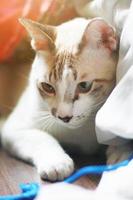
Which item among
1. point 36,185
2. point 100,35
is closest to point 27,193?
point 36,185

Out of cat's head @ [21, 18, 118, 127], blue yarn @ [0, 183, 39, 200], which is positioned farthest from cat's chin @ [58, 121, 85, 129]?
blue yarn @ [0, 183, 39, 200]

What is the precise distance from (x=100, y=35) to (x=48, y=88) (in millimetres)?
192

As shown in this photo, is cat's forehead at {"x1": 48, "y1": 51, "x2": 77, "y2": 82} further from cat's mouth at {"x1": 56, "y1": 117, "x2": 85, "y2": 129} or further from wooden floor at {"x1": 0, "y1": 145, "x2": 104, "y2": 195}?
wooden floor at {"x1": 0, "y1": 145, "x2": 104, "y2": 195}

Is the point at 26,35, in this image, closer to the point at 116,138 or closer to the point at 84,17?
the point at 84,17

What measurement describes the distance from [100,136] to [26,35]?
476 millimetres

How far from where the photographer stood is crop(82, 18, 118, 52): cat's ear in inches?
39.7

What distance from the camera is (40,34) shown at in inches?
42.8

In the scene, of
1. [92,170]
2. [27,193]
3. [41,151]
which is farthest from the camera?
[41,151]

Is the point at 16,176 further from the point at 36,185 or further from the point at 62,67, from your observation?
the point at 62,67

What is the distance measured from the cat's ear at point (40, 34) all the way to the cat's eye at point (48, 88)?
0.09 m

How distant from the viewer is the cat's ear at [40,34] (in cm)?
108

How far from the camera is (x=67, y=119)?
1.06 m

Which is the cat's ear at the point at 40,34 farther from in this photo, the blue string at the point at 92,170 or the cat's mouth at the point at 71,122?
the blue string at the point at 92,170

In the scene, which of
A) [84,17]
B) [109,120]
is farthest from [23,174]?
[84,17]
